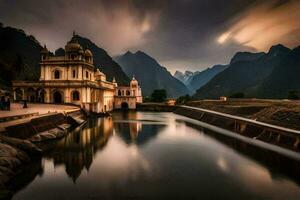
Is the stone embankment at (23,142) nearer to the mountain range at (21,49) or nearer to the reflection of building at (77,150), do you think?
the reflection of building at (77,150)

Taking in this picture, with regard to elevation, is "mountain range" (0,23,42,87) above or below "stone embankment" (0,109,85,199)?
above

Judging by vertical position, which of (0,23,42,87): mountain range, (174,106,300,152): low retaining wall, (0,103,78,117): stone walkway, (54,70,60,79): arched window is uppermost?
(0,23,42,87): mountain range

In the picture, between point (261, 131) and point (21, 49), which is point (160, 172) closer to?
point (261, 131)

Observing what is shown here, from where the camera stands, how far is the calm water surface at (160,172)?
50.0 feet

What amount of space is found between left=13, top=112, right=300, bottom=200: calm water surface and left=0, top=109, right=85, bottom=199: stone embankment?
3.91 feet

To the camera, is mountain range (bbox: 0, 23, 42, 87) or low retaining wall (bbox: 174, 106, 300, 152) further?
mountain range (bbox: 0, 23, 42, 87)

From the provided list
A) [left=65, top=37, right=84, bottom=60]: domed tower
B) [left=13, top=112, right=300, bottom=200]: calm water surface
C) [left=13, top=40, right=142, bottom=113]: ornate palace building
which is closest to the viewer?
[left=13, top=112, right=300, bottom=200]: calm water surface

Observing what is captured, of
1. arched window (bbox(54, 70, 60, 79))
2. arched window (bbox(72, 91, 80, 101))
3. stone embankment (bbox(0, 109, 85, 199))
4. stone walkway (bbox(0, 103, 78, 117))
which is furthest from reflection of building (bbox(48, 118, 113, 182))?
arched window (bbox(54, 70, 60, 79))

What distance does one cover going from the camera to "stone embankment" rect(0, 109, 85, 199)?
16.8 meters

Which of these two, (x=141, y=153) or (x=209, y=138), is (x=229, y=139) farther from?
(x=141, y=153)

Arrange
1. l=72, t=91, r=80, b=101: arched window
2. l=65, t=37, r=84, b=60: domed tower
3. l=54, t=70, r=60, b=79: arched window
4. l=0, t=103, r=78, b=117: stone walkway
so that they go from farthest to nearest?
1. l=54, t=70, r=60, b=79: arched window
2. l=65, t=37, r=84, b=60: domed tower
3. l=72, t=91, r=80, b=101: arched window
4. l=0, t=103, r=78, b=117: stone walkway

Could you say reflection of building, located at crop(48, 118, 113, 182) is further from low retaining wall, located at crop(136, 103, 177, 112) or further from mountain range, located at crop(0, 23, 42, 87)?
mountain range, located at crop(0, 23, 42, 87)

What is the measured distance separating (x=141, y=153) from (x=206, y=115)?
1444 inches

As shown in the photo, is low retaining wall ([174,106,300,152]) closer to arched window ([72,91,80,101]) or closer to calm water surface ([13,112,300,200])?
calm water surface ([13,112,300,200])
